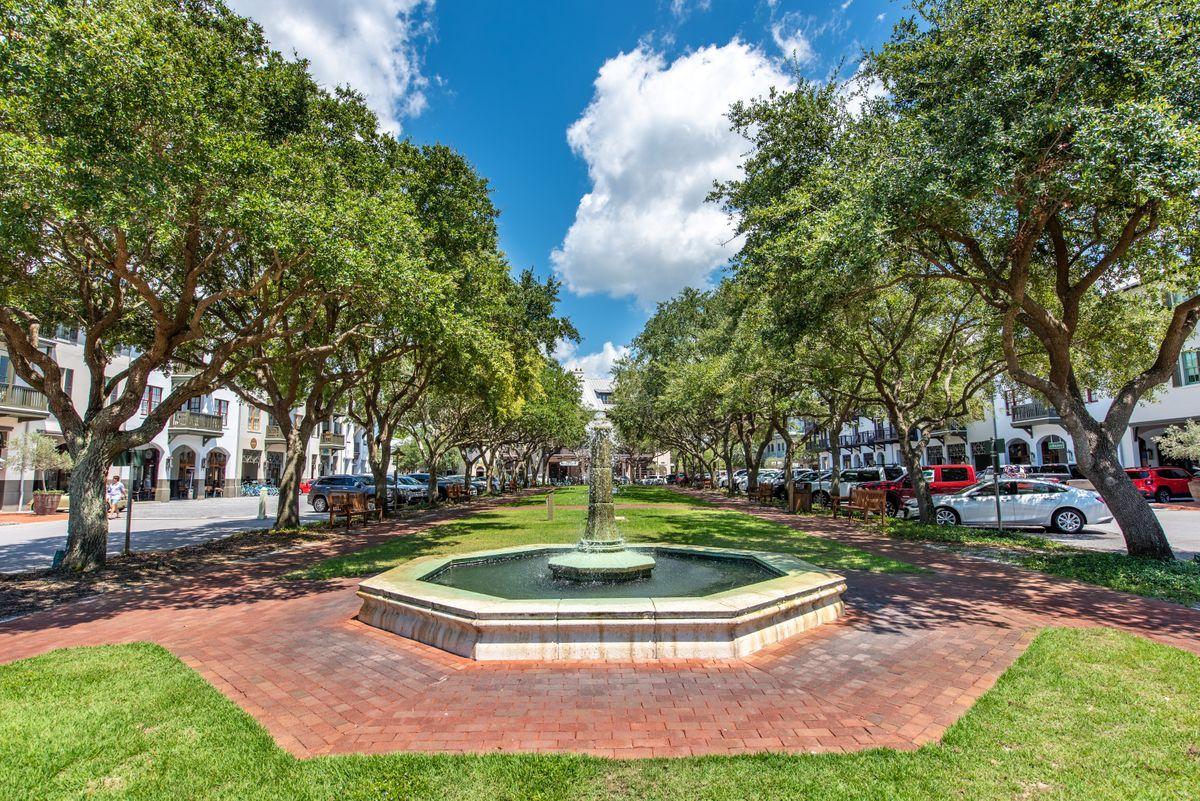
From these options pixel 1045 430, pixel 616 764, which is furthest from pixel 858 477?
pixel 616 764

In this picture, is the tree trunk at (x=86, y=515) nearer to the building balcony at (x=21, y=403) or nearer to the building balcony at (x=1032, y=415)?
the building balcony at (x=21, y=403)

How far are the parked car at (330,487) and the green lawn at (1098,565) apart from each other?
2428 centimetres

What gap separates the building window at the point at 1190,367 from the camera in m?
28.8

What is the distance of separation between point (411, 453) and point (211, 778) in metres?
62.7

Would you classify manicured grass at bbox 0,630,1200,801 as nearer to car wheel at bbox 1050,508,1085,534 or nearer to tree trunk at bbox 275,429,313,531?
tree trunk at bbox 275,429,313,531

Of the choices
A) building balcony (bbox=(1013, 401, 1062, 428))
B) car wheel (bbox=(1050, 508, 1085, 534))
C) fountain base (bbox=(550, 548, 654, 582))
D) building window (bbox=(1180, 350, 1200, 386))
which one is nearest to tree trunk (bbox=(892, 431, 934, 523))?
car wheel (bbox=(1050, 508, 1085, 534))

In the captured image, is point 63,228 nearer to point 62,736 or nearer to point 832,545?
point 62,736

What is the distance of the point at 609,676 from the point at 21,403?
33.6m

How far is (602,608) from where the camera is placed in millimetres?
5457

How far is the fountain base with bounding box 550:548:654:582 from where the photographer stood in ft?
26.2

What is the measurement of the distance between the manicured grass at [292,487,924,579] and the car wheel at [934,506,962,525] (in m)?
4.62

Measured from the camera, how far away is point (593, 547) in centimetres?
886

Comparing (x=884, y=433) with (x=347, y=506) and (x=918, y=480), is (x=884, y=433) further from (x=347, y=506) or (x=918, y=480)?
(x=347, y=506)

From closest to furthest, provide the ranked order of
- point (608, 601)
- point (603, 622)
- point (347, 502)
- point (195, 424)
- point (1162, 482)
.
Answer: point (603, 622) < point (608, 601) < point (347, 502) < point (1162, 482) < point (195, 424)
